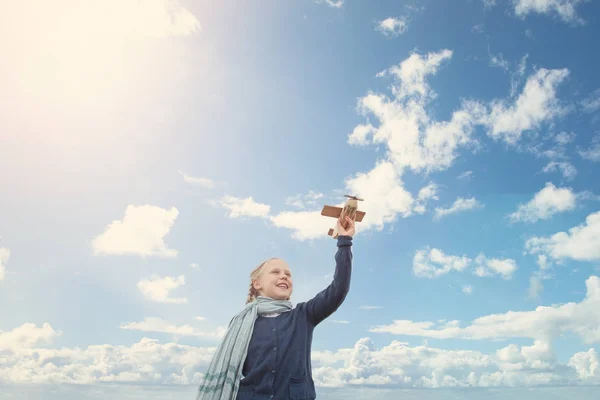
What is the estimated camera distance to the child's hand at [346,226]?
5.68 m

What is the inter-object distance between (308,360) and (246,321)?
84 centimetres

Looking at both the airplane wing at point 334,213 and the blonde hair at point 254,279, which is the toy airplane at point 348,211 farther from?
the blonde hair at point 254,279

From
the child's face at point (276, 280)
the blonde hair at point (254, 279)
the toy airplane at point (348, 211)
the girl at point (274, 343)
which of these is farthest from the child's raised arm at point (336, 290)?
the blonde hair at point (254, 279)

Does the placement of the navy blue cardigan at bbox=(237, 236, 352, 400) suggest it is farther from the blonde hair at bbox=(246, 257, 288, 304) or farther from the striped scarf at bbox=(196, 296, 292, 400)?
the blonde hair at bbox=(246, 257, 288, 304)

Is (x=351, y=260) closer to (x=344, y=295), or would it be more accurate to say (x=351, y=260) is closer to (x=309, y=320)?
(x=344, y=295)

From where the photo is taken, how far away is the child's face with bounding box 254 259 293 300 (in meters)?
5.89

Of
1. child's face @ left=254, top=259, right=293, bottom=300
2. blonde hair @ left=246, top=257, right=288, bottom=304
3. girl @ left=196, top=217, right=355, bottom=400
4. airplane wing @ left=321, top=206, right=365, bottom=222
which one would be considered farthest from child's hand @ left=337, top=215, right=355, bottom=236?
blonde hair @ left=246, top=257, right=288, bottom=304

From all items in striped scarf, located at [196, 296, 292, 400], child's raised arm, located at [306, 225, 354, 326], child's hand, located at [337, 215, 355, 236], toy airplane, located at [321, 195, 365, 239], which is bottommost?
striped scarf, located at [196, 296, 292, 400]

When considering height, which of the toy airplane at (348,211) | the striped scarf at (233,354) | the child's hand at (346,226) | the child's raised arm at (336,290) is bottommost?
the striped scarf at (233,354)

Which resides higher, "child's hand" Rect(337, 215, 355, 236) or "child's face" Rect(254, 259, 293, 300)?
"child's hand" Rect(337, 215, 355, 236)

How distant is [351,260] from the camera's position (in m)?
5.45

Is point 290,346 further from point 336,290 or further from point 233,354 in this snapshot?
Answer: point 336,290

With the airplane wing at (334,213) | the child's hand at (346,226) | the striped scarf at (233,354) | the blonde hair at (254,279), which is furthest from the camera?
the blonde hair at (254,279)

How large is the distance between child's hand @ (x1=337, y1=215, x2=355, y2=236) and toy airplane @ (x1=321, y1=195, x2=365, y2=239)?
0.08 metres
